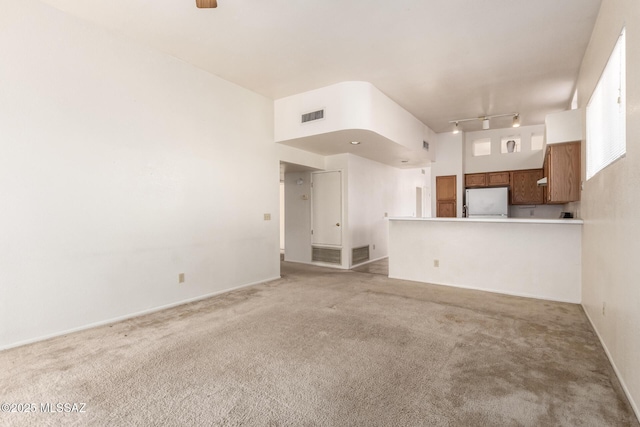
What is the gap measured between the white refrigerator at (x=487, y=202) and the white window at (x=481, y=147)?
1.02 metres

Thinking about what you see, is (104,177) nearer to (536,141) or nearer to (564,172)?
(564,172)

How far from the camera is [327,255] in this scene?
254 inches

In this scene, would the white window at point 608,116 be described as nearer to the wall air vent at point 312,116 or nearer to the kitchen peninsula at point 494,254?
the kitchen peninsula at point 494,254

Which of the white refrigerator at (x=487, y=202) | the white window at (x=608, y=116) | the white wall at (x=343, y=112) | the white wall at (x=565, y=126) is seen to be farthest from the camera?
the white refrigerator at (x=487, y=202)

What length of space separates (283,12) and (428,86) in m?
2.51

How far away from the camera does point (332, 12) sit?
2828mm

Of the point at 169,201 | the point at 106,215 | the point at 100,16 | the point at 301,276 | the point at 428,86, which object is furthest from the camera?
the point at 301,276

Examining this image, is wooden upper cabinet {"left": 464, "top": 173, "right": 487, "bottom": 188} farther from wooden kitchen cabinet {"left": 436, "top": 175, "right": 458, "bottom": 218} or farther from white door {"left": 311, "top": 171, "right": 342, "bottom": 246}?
white door {"left": 311, "top": 171, "right": 342, "bottom": 246}

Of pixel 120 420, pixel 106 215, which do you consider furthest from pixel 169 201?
pixel 120 420

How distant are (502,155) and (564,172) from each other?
10.6ft

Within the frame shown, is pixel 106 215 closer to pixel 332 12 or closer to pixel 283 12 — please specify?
pixel 283 12

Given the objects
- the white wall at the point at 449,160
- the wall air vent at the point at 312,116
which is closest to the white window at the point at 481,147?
the white wall at the point at 449,160

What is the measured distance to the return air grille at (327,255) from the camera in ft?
20.6

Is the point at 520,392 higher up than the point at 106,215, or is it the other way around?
the point at 106,215
